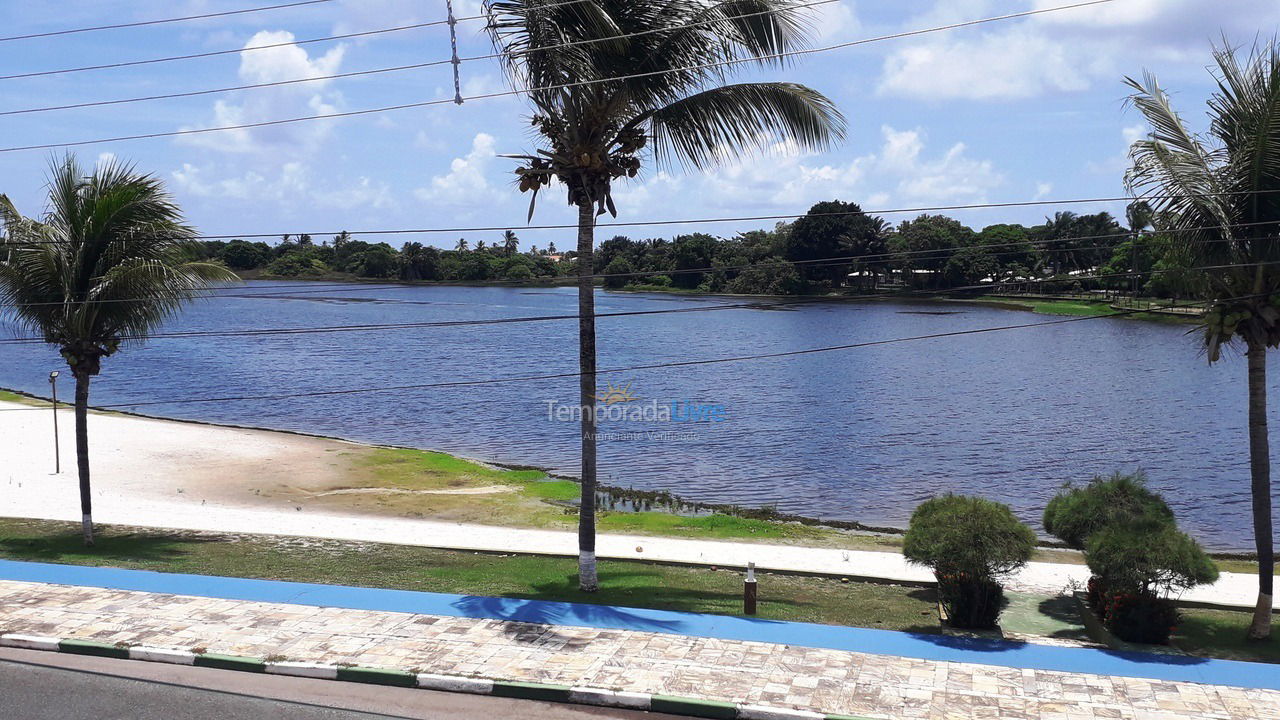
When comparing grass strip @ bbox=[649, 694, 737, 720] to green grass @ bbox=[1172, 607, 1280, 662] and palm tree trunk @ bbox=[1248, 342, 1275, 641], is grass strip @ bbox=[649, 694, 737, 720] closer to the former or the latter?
green grass @ bbox=[1172, 607, 1280, 662]

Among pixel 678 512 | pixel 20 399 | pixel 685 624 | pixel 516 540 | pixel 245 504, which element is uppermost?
pixel 685 624

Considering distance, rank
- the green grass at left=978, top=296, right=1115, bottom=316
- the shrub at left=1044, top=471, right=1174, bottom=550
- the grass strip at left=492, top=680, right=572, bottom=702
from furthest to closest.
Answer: the green grass at left=978, top=296, right=1115, bottom=316, the shrub at left=1044, top=471, right=1174, bottom=550, the grass strip at left=492, top=680, right=572, bottom=702

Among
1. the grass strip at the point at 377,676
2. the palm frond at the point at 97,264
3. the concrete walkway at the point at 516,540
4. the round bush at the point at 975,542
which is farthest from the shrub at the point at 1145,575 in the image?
the palm frond at the point at 97,264

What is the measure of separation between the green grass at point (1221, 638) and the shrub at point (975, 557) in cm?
232

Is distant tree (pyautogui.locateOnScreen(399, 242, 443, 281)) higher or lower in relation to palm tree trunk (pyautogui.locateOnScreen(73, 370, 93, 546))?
higher

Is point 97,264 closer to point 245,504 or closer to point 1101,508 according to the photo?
point 245,504

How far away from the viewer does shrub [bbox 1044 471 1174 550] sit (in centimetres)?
1468

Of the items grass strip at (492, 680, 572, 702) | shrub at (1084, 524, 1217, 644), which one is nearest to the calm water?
shrub at (1084, 524, 1217, 644)

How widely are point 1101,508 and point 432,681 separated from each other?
1019cm

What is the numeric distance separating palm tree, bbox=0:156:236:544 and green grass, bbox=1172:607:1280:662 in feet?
54.3

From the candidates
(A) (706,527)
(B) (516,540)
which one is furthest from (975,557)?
(A) (706,527)

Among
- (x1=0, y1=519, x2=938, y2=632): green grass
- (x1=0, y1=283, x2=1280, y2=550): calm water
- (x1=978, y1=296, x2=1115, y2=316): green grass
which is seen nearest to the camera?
(x1=0, y1=519, x2=938, y2=632): green grass

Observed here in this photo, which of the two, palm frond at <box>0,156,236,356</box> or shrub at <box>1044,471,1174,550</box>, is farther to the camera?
palm frond at <box>0,156,236,356</box>

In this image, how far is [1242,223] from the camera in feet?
43.9
